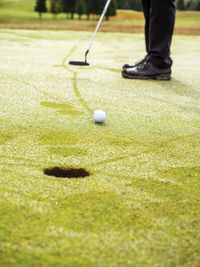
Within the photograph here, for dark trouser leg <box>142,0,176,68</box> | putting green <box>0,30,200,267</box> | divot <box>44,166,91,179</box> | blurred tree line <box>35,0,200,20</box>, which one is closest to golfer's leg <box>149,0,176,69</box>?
dark trouser leg <box>142,0,176,68</box>

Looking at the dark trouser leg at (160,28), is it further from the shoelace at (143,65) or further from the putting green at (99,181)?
the putting green at (99,181)

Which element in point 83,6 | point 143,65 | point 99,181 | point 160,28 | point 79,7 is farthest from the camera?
point 83,6

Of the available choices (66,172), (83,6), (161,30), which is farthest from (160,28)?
(83,6)

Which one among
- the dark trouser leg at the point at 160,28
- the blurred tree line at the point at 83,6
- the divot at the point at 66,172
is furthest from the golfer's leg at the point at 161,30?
the blurred tree line at the point at 83,6

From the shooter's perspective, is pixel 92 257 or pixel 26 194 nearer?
pixel 92 257

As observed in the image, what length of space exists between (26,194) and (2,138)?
70cm

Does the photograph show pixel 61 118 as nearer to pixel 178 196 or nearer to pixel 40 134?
pixel 40 134

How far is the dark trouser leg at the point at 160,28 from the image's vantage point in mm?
3818

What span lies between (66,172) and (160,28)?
2.93 m

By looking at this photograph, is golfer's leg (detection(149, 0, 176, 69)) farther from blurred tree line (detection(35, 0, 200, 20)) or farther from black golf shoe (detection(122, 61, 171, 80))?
blurred tree line (detection(35, 0, 200, 20))

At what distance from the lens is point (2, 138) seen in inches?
72.1

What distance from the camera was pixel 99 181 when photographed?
53.9 inches

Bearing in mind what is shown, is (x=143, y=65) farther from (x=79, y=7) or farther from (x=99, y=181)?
(x=79, y=7)

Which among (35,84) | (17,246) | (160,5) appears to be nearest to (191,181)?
(17,246)
